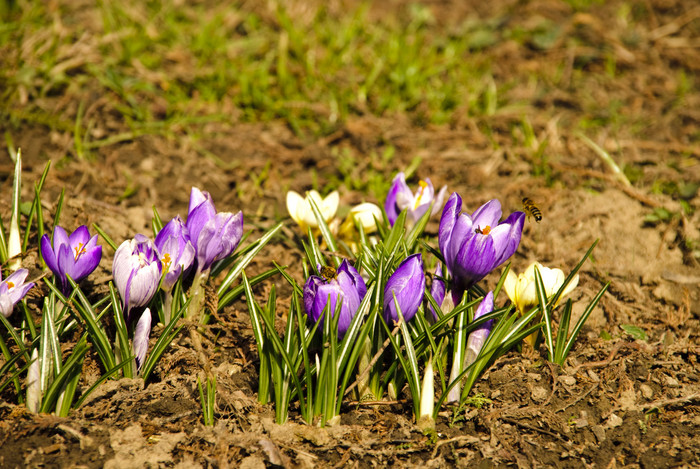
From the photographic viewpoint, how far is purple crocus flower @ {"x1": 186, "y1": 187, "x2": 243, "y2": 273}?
5.66ft

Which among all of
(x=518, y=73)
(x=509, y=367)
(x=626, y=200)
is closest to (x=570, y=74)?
(x=518, y=73)

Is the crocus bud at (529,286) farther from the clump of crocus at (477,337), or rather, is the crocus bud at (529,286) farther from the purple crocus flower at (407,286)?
the purple crocus flower at (407,286)

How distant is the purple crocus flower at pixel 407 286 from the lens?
1.52 metres

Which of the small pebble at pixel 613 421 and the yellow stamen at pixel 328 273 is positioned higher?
the yellow stamen at pixel 328 273

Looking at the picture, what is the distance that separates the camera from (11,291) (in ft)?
5.19

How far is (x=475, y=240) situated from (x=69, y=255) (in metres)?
1.06

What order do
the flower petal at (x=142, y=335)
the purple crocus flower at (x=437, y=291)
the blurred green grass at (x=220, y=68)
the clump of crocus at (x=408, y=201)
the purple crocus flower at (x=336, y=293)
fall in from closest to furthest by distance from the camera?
the purple crocus flower at (x=336, y=293)
the flower petal at (x=142, y=335)
the purple crocus flower at (x=437, y=291)
the clump of crocus at (x=408, y=201)
the blurred green grass at (x=220, y=68)

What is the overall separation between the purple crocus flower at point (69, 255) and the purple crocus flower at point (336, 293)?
1.97 feet

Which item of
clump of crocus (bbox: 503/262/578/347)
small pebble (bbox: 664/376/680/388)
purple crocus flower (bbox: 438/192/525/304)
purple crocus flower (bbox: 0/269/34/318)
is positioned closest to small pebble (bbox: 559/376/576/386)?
clump of crocus (bbox: 503/262/578/347)

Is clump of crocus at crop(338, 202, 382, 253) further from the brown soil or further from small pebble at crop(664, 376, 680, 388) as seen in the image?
small pebble at crop(664, 376, 680, 388)

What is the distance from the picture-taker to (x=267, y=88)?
Answer: 3328mm

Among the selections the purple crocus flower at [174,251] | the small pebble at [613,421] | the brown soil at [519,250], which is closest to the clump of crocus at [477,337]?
the brown soil at [519,250]

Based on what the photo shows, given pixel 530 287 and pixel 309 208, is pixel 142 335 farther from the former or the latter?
pixel 530 287

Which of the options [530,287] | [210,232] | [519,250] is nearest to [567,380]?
[530,287]
